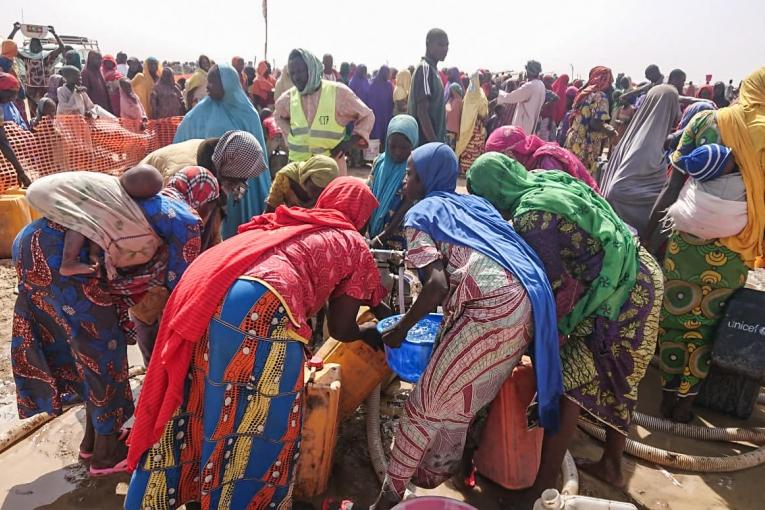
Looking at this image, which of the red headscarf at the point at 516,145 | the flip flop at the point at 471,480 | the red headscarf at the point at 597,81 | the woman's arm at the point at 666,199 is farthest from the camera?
the red headscarf at the point at 597,81

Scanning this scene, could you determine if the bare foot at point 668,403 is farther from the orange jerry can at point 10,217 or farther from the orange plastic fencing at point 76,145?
the orange plastic fencing at point 76,145

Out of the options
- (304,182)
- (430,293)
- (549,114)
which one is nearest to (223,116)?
(304,182)

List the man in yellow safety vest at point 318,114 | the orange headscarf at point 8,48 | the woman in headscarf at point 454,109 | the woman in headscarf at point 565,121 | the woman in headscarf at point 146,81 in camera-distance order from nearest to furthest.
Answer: the man in yellow safety vest at point 318,114 < the orange headscarf at point 8,48 < the woman in headscarf at point 565,121 < the woman in headscarf at point 146,81 < the woman in headscarf at point 454,109

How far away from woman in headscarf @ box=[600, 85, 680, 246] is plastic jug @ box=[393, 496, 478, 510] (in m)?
2.99

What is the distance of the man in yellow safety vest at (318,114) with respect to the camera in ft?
16.3

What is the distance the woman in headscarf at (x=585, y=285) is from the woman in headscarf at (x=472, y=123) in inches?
340

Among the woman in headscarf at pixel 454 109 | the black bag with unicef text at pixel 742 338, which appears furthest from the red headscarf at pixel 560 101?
the black bag with unicef text at pixel 742 338

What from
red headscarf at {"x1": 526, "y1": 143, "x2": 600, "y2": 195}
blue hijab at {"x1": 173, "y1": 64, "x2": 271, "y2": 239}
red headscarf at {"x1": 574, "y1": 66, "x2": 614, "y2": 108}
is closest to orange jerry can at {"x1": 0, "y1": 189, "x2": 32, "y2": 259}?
blue hijab at {"x1": 173, "y1": 64, "x2": 271, "y2": 239}

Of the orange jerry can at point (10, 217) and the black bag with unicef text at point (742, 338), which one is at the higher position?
the black bag with unicef text at point (742, 338)

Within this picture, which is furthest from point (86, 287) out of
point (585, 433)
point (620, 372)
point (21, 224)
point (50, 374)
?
point (21, 224)

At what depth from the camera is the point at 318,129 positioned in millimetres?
4980

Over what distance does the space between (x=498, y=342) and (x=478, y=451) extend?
821mm

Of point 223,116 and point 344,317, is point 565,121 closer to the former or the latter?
point 223,116

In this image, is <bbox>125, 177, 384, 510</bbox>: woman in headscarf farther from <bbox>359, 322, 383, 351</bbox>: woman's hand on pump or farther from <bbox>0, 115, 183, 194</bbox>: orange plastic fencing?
<bbox>0, 115, 183, 194</bbox>: orange plastic fencing
